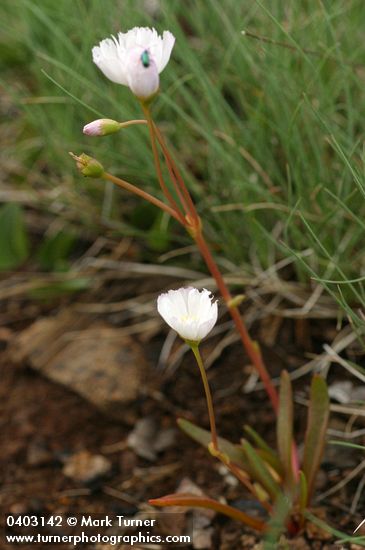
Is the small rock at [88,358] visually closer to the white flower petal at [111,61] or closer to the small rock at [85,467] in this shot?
the small rock at [85,467]

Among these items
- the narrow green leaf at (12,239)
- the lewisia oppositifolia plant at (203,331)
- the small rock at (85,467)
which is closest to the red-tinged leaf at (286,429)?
the lewisia oppositifolia plant at (203,331)

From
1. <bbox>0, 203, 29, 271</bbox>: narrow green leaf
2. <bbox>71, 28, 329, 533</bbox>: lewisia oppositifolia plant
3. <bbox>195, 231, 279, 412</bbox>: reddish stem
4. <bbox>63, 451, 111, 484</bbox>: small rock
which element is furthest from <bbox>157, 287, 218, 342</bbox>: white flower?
<bbox>0, 203, 29, 271</bbox>: narrow green leaf

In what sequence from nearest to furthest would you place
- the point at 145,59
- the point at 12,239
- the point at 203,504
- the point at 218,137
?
1. the point at 145,59
2. the point at 203,504
3. the point at 218,137
4. the point at 12,239

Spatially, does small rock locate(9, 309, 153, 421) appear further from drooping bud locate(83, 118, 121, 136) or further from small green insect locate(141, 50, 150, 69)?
small green insect locate(141, 50, 150, 69)

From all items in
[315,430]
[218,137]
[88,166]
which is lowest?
[315,430]

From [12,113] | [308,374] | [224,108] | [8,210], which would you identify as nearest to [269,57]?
[224,108]

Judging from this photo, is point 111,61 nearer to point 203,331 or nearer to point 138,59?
point 138,59

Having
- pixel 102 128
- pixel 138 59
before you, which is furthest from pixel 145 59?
pixel 102 128
